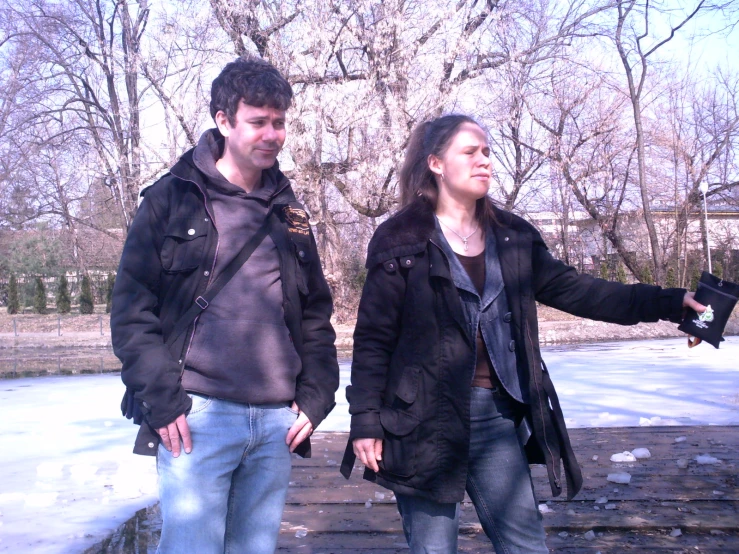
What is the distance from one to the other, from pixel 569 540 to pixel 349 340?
1188 centimetres

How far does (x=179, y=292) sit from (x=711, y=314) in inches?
66.5

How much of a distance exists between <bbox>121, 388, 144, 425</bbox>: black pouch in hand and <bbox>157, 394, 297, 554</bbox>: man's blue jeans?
12cm

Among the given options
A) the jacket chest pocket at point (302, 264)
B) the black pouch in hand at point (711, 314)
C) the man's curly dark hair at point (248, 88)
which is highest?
the man's curly dark hair at point (248, 88)

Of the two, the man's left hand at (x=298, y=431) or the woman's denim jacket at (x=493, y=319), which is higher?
the woman's denim jacket at (x=493, y=319)

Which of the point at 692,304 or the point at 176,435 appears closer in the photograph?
the point at 176,435

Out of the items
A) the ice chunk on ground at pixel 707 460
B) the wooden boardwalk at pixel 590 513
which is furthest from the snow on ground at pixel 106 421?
the ice chunk on ground at pixel 707 460

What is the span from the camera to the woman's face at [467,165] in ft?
8.01

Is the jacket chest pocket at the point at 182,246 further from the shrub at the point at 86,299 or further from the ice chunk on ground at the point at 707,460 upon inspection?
the shrub at the point at 86,299

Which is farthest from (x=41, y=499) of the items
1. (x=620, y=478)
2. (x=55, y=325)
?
(x=55, y=325)

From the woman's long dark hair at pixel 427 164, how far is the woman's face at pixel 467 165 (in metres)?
0.03

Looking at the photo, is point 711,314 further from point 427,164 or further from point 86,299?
point 86,299

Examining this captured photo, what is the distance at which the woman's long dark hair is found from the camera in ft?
8.26

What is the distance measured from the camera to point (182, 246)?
215 cm

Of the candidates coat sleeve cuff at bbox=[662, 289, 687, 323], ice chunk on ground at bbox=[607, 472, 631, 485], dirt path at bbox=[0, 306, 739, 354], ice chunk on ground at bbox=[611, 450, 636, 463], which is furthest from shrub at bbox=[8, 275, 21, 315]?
coat sleeve cuff at bbox=[662, 289, 687, 323]
